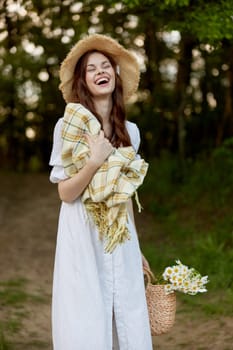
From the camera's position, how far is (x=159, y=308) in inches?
136

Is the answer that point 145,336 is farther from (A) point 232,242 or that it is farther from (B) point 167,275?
(A) point 232,242

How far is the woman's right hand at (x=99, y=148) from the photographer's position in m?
3.10

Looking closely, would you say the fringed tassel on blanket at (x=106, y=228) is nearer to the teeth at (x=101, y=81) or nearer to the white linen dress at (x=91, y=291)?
the white linen dress at (x=91, y=291)

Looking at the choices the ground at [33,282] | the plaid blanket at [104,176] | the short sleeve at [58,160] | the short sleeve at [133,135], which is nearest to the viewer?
the plaid blanket at [104,176]

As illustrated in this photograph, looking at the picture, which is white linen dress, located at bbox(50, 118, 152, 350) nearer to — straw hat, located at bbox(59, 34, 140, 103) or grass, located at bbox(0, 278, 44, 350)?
straw hat, located at bbox(59, 34, 140, 103)

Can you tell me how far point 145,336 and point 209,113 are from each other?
882cm

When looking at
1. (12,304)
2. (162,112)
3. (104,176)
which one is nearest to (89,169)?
(104,176)

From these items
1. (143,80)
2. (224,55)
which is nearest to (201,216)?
(224,55)

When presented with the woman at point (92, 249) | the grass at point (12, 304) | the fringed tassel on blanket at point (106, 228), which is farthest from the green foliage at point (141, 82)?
the fringed tassel on blanket at point (106, 228)

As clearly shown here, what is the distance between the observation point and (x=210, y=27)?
579 cm

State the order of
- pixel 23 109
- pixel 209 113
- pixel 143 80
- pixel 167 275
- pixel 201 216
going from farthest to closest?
pixel 23 109
pixel 143 80
pixel 209 113
pixel 201 216
pixel 167 275

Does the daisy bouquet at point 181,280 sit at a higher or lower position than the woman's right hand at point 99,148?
lower

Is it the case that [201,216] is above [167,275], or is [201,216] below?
above

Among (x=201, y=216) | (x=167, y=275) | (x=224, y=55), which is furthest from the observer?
(x=224, y=55)
